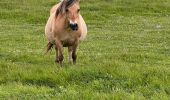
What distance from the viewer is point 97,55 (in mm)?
21531

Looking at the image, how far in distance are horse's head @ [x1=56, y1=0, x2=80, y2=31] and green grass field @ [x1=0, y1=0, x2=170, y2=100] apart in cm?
142

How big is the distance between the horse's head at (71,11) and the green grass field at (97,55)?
142 cm

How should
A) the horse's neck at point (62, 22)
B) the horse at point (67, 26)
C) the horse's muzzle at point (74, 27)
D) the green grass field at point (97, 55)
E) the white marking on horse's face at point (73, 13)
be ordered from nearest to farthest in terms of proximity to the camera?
the green grass field at point (97, 55) < the horse's muzzle at point (74, 27) < the white marking on horse's face at point (73, 13) < the horse at point (67, 26) < the horse's neck at point (62, 22)

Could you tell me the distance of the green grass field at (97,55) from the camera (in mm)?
12008

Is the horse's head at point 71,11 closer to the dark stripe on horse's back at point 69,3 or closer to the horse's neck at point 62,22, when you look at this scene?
the dark stripe on horse's back at point 69,3

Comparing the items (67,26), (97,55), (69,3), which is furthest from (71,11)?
(97,55)

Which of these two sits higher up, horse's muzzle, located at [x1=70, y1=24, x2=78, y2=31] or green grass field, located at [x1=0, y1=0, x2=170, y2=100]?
horse's muzzle, located at [x1=70, y1=24, x2=78, y2=31]

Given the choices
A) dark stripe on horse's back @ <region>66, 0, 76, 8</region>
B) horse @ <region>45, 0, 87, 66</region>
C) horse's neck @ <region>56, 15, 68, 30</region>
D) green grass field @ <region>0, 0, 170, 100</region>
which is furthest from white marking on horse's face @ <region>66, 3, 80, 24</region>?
green grass field @ <region>0, 0, 170, 100</region>

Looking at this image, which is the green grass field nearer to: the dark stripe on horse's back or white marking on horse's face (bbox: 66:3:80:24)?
white marking on horse's face (bbox: 66:3:80:24)

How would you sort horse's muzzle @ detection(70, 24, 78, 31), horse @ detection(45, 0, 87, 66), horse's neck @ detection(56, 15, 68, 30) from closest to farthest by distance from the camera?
horse's muzzle @ detection(70, 24, 78, 31) → horse @ detection(45, 0, 87, 66) → horse's neck @ detection(56, 15, 68, 30)

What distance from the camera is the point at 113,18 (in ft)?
146

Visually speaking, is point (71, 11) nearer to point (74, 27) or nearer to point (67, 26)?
point (74, 27)

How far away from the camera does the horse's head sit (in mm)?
15984

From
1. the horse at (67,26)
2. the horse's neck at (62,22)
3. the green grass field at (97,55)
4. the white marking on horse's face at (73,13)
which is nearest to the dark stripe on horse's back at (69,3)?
the horse at (67,26)
